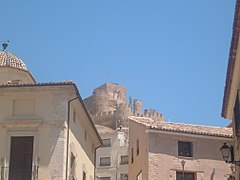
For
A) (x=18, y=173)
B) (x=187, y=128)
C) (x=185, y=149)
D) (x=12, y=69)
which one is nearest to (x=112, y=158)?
(x=187, y=128)

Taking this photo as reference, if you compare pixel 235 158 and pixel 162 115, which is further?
pixel 162 115

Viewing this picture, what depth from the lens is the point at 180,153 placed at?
1243 inches

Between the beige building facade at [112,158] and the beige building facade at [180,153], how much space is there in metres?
28.0

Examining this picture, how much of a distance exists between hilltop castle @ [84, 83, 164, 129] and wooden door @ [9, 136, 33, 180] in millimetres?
59684

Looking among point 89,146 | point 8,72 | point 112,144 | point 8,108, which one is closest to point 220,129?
point 89,146

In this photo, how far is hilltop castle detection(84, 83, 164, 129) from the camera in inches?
3312

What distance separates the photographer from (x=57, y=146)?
21812 mm

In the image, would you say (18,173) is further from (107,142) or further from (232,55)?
(107,142)

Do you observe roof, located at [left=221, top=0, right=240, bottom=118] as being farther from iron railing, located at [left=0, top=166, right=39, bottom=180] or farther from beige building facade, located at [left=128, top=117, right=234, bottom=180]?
beige building facade, located at [left=128, top=117, right=234, bottom=180]

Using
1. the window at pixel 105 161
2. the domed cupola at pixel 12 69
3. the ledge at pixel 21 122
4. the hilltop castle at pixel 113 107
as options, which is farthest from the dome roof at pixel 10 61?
the hilltop castle at pixel 113 107

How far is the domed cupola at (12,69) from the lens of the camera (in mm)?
28125

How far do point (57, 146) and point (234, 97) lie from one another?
287 inches

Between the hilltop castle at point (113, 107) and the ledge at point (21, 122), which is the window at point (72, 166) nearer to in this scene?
the ledge at point (21, 122)

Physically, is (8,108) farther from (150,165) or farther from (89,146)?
(150,165)
